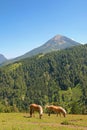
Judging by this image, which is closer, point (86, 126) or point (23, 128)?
point (23, 128)

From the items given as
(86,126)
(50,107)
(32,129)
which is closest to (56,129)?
(32,129)

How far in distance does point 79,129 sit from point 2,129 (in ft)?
26.5

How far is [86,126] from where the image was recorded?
28.2m

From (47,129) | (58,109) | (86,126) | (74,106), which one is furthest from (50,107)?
(74,106)

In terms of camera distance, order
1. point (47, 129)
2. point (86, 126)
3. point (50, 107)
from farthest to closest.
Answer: point (50, 107) < point (86, 126) < point (47, 129)

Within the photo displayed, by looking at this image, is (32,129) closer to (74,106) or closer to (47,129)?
(47,129)

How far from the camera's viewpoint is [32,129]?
80.2 ft

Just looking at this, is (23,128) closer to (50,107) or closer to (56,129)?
(56,129)

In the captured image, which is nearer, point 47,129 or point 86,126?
point 47,129

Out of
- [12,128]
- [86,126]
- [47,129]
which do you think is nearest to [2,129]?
[12,128]

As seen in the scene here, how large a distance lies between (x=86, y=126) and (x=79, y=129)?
2575mm

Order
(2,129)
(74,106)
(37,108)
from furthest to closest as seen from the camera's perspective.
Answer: (74,106) → (37,108) → (2,129)

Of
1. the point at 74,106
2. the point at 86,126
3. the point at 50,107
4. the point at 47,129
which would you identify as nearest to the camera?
the point at 47,129

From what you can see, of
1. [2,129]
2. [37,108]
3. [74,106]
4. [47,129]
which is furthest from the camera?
[74,106]
